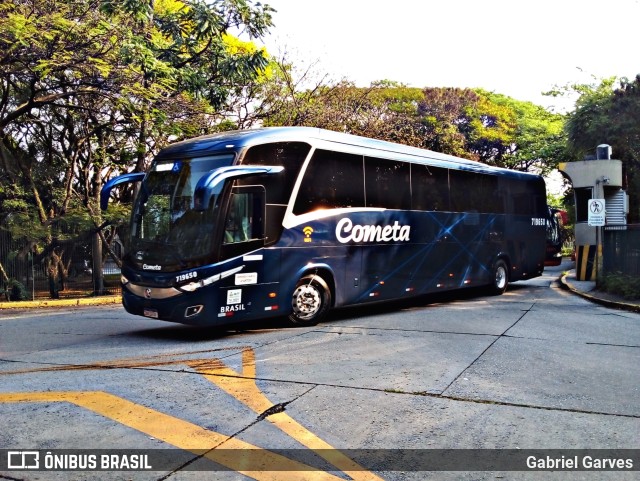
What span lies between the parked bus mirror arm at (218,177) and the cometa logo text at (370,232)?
73.9 inches

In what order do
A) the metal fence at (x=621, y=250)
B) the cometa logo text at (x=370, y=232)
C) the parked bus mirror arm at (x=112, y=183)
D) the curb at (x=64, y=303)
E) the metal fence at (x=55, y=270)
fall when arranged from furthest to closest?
the metal fence at (x=55, y=270) < the curb at (x=64, y=303) < the metal fence at (x=621, y=250) < the cometa logo text at (x=370, y=232) < the parked bus mirror arm at (x=112, y=183)

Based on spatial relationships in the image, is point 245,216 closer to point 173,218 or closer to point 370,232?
point 173,218

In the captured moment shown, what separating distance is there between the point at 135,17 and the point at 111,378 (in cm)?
1195

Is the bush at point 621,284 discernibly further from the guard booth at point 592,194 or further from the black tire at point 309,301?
the black tire at point 309,301

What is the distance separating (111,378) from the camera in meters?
6.32

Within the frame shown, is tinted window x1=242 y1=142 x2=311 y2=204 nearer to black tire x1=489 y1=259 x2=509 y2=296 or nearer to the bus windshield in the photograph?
the bus windshield

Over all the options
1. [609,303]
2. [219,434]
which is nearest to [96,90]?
[219,434]

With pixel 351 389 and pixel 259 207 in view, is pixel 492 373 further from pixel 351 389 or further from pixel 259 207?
pixel 259 207

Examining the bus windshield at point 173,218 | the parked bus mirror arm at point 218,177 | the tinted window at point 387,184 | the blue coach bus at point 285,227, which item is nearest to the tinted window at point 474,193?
the blue coach bus at point 285,227

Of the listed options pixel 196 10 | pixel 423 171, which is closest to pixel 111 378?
pixel 423 171

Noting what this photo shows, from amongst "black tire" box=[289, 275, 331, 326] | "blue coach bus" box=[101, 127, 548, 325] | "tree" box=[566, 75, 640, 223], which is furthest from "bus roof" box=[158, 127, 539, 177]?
"tree" box=[566, 75, 640, 223]

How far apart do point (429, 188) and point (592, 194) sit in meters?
9.09

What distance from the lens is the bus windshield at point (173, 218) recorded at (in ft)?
28.7

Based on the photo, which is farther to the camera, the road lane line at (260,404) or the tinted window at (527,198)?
the tinted window at (527,198)
